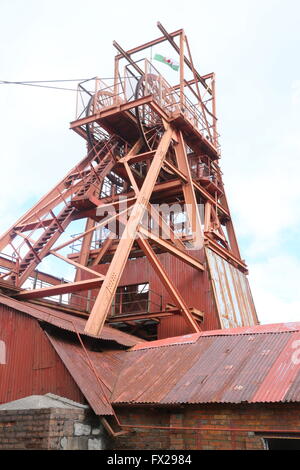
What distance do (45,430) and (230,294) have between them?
11.1 m

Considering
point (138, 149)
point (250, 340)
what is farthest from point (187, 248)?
point (250, 340)

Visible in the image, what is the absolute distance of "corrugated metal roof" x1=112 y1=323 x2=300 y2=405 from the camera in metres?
7.76

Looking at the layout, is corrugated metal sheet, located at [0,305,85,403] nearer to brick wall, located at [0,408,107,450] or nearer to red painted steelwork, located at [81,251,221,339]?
brick wall, located at [0,408,107,450]

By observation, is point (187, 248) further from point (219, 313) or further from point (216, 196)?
point (216, 196)

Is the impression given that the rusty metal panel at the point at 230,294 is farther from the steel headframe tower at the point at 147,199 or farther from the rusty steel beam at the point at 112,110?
the rusty steel beam at the point at 112,110

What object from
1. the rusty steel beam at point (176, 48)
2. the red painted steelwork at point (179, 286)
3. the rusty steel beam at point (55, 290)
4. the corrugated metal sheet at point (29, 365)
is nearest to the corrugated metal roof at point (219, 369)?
the corrugated metal sheet at point (29, 365)

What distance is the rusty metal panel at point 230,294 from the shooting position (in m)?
16.4

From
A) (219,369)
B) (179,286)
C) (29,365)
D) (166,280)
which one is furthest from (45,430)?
(179,286)

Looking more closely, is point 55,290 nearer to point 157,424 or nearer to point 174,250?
point 174,250

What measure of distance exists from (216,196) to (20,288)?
11111 mm

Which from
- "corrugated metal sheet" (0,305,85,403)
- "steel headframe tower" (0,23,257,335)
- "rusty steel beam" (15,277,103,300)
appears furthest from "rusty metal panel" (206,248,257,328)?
"corrugated metal sheet" (0,305,85,403)

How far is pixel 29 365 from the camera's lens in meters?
9.72

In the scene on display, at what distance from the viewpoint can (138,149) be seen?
17375mm
